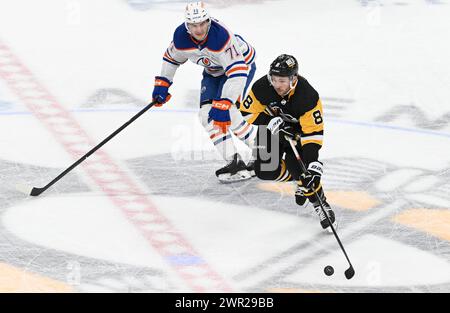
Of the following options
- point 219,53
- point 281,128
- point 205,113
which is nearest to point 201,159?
point 205,113

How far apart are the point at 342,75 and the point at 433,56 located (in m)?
0.95

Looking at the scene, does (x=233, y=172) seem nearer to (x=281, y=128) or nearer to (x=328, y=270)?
(x=281, y=128)

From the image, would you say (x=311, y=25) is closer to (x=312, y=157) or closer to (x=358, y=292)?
(x=312, y=157)

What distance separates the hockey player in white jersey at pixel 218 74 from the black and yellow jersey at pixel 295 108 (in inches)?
10.2

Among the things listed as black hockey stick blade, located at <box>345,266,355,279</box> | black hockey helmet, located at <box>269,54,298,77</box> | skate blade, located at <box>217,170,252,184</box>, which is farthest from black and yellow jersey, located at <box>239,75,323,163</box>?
black hockey stick blade, located at <box>345,266,355,279</box>

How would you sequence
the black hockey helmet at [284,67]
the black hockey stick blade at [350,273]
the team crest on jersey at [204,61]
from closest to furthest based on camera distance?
the black hockey stick blade at [350,273]
the black hockey helmet at [284,67]
the team crest on jersey at [204,61]

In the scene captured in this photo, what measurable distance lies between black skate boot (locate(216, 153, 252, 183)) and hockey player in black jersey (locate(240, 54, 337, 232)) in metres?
0.50

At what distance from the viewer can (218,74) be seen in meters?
7.20

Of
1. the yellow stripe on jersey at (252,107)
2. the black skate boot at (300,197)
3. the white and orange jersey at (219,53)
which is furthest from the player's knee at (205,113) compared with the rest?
the black skate boot at (300,197)

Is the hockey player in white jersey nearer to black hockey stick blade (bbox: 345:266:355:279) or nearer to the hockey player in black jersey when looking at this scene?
the hockey player in black jersey

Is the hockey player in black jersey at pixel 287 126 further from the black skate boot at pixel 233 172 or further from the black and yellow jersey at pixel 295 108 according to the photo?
the black skate boot at pixel 233 172

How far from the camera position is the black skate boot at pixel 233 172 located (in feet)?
23.6

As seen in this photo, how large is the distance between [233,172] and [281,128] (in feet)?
2.69

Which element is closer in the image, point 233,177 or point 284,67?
point 284,67
